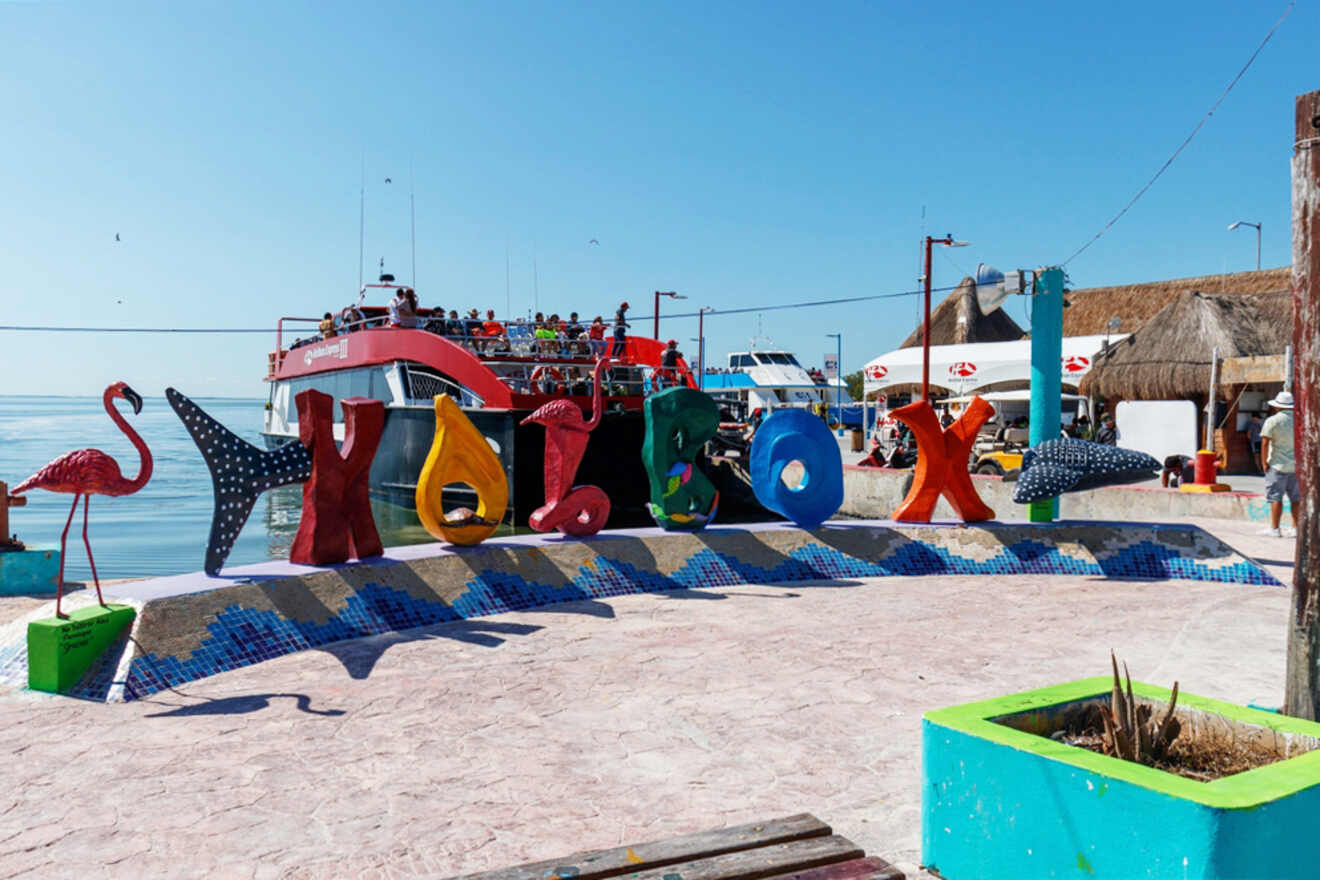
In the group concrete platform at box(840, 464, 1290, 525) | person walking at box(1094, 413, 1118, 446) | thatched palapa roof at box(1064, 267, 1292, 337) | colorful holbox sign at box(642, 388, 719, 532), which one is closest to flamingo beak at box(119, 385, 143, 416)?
colorful holbox sign at box(642, 388, 719, 532)

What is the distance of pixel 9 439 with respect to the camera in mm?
62469

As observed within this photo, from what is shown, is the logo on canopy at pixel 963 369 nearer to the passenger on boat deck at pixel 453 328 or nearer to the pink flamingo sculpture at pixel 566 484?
the passenger on boat deck at pixel 453 328

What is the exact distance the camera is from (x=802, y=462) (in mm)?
9867

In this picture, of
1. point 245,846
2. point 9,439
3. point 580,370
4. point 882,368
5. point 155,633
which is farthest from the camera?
point 9,439

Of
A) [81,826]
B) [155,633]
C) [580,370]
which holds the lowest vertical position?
[81,826]

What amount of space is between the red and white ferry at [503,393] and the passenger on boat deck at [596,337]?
173 millimetres

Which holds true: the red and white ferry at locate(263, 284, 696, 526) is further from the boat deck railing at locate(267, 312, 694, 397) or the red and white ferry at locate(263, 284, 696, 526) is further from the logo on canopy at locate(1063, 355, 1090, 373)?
the logo on canopy at locate(1063, 355, 1090, 373)

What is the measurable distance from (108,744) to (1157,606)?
750cm

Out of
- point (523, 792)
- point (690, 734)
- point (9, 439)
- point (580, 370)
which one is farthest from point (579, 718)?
point (9, 439)

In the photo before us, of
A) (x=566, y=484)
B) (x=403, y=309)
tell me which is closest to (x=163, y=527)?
(x=403, y=309)

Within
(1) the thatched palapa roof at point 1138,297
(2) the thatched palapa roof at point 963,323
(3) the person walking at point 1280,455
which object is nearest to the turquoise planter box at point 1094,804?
(3) the person walking at point 1280,455

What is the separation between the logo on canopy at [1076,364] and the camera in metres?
23.6

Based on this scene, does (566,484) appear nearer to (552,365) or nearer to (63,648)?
(63,648)

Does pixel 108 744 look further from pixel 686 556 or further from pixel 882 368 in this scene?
pixel 882 368
